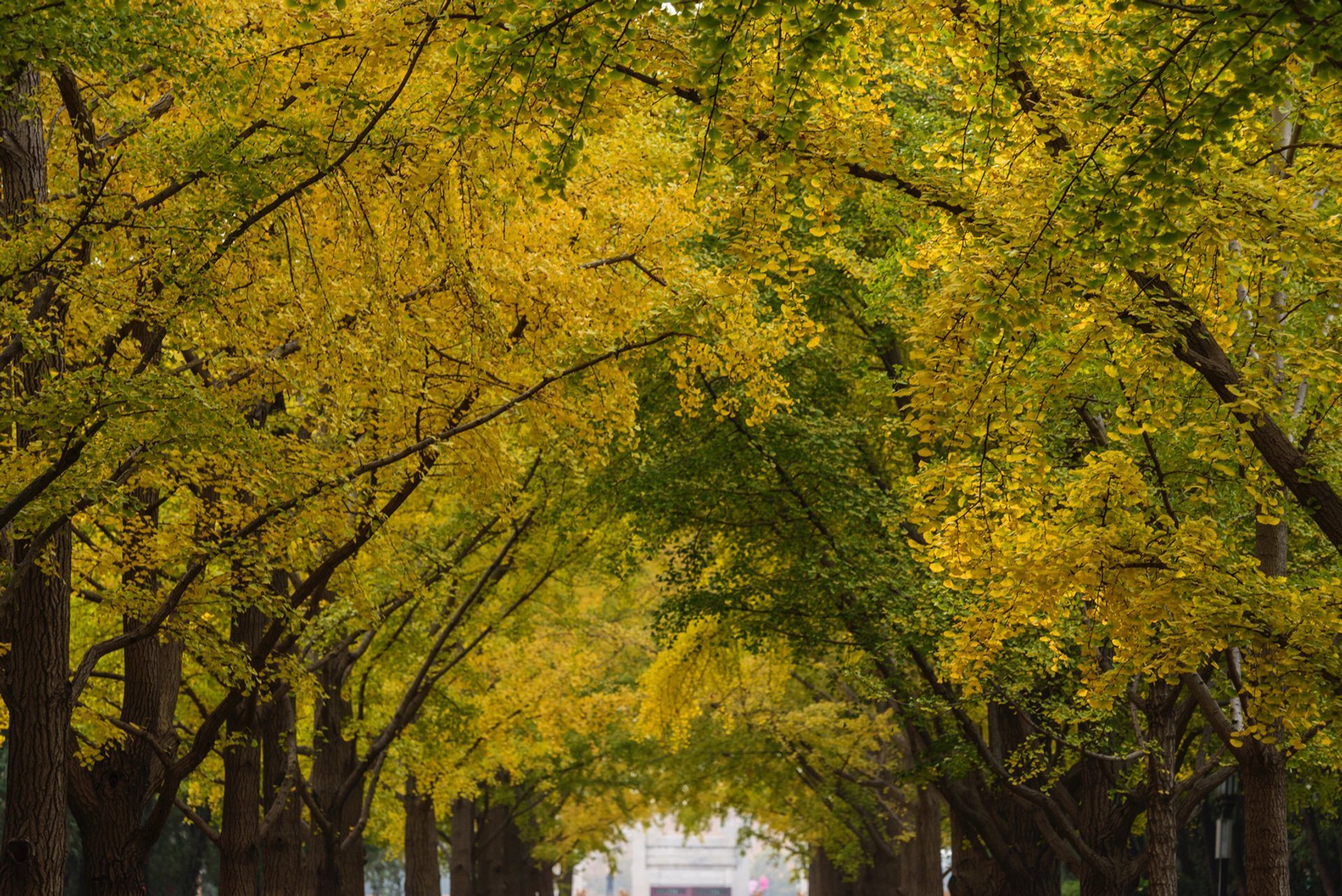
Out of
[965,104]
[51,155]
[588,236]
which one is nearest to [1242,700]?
[965,104]

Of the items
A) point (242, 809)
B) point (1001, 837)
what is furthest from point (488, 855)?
point (242, 809)

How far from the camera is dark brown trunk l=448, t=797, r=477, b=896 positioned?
2645cm

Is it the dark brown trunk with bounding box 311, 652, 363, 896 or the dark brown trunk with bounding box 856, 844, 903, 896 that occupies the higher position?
the dark brown trunk with bounding box 311, 652, 363, 896

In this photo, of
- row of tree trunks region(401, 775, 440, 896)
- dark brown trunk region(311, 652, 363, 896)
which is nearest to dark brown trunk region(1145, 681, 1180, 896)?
dark brown trunk region(311, 652, 363, 896)

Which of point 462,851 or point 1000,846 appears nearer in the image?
point 1000,846

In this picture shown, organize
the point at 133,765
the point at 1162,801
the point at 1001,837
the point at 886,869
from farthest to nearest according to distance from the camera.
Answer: the point at 886,869 → the point at 1001,837 → the point at 1162,801 → the point at 133,765

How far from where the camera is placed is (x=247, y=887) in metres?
12.9

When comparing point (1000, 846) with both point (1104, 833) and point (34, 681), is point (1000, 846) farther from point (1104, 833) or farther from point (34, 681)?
point (34, 681)

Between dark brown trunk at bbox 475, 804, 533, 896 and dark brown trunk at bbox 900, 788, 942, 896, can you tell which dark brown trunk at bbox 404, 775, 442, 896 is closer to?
dark brown trunk at bbox 475, 804, 533, 896

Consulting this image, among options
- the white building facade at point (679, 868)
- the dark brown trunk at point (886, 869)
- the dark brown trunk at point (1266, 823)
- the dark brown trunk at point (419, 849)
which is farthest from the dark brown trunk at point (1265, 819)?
the white building facade at point (679, 868)

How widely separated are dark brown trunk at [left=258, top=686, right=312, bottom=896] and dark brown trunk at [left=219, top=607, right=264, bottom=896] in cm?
108

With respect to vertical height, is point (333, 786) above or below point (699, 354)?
below

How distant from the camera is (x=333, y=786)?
16.7 m

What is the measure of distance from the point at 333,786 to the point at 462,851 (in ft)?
35.5
